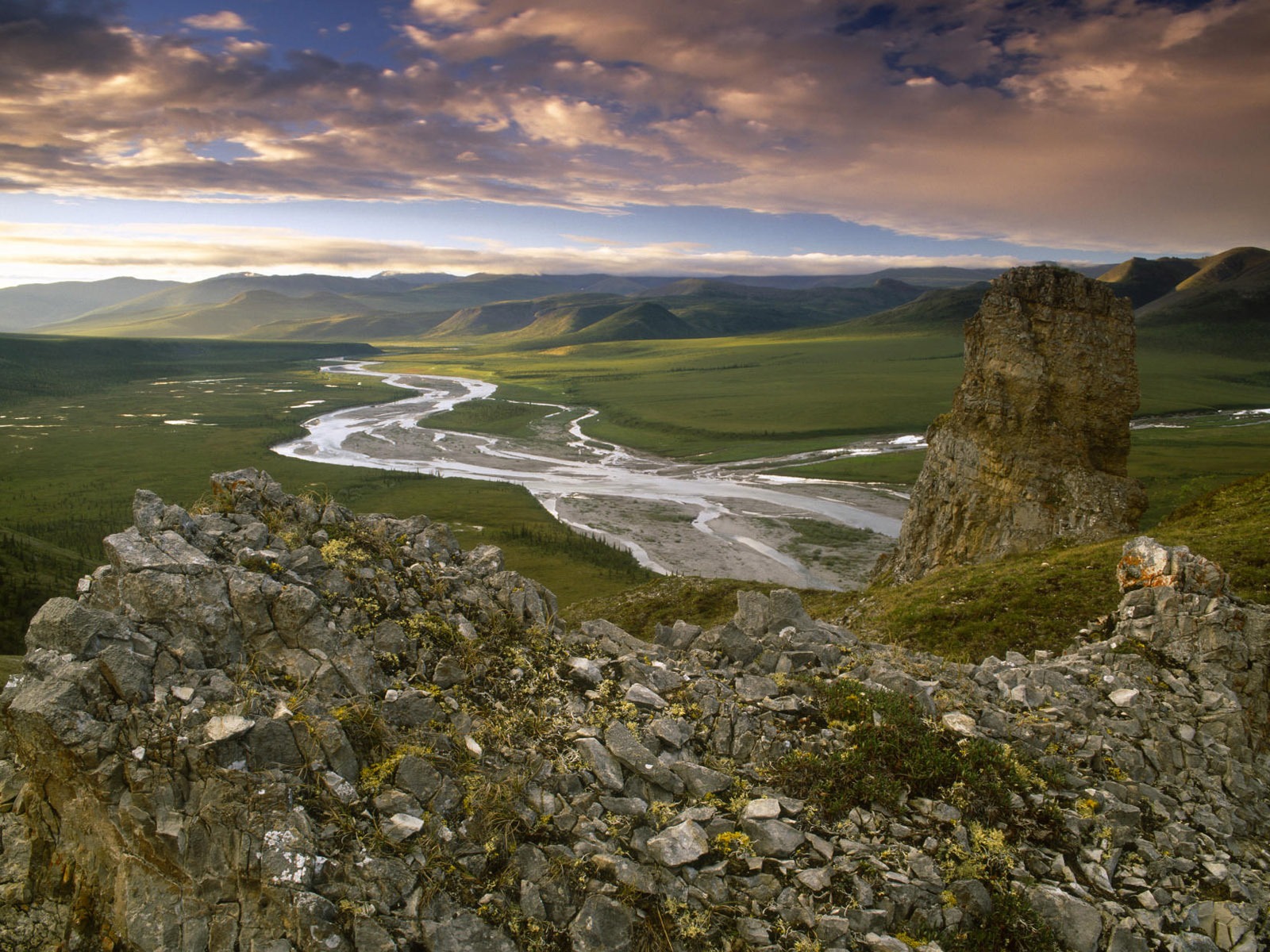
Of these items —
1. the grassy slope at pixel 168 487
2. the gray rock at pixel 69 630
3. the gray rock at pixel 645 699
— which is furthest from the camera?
the grassy slope at pixel 168 487

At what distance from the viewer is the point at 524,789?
9.13 m

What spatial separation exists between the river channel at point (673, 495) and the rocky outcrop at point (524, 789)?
41.8 m

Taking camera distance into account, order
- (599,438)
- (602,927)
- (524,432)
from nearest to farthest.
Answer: (602,927)
(599,438)
(524,432)

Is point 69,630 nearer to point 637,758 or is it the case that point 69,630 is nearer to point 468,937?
point 468,937

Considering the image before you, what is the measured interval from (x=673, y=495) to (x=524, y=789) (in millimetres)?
73817

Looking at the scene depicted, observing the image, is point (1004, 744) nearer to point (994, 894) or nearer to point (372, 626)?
point (994, 894)

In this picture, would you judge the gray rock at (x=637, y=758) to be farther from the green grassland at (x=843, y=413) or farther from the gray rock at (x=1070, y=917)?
the green grassland at (x=843, y=413)

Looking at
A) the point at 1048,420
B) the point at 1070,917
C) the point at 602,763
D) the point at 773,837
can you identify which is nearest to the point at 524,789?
the point at 602,763

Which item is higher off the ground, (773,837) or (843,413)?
(773,837)

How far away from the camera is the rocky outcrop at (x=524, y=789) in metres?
7.78

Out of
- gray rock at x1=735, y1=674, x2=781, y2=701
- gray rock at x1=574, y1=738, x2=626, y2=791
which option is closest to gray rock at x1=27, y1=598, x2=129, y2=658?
gray rock at x1=574, y1=738, x2=626, y2=791

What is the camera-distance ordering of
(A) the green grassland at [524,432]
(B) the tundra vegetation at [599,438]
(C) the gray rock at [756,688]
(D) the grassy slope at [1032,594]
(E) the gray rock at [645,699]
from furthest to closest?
(A) the green grassland at [524,432] < (B) the tundra vegetation at [599,438] < (D) the grassy slope at [1032,594] < (C) the gray rock at [756,688] < (E) the gray rock at [645,699]

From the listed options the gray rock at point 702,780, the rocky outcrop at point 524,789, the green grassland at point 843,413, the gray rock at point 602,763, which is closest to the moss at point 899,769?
the rocky outcrop at point 524,789

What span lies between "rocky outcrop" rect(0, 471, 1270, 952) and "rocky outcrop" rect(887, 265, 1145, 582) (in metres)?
23.3
